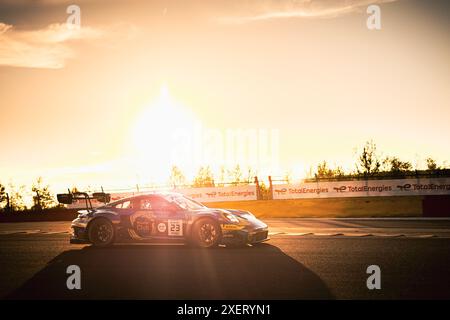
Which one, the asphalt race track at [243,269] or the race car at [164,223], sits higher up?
the race car at [164,223]

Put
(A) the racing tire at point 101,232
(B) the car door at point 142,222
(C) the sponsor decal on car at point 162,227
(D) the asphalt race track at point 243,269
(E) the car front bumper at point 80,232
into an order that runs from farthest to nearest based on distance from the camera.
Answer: (E) the car front bumper at point 80,232
(A) the racing tire at point 101,232
(B) the car door at point 142,222
(C) the sponsor decal on car at point 162,227
(D) the asphalt race track at point 243,269

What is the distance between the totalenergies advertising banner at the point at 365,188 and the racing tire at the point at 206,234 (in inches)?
791

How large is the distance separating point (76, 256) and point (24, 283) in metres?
2.86

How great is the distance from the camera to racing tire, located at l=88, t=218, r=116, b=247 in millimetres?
11656

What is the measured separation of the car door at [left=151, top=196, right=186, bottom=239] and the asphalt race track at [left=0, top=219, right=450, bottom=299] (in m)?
0.34

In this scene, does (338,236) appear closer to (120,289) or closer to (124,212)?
(124,212)

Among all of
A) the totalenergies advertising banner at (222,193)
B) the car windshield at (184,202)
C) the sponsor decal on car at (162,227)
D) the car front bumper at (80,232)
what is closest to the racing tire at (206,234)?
the car windshield at (184,202)

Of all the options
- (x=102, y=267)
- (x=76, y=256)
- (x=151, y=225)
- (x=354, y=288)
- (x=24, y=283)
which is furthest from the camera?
(x=151, y=225)

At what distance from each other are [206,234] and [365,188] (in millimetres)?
20385

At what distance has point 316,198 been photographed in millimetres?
30875

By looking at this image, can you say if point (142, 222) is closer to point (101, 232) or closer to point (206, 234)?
point (101, 232)

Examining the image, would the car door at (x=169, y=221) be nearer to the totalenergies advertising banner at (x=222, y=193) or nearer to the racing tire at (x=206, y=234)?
the racing tire at (x=206, y=234)

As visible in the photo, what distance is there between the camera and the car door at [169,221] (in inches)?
435
